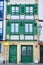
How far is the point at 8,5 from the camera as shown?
21.9 m

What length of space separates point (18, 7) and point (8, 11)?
1217 millimetres

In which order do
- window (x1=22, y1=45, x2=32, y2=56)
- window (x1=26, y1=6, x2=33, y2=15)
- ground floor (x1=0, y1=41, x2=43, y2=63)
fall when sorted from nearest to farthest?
ground floor (x1=0, y1=41, x2=43, y2=63), window (x1=22, y1=45, x2=32, y2=56), window (x1=26, y1=6, x2=33, y2=15)

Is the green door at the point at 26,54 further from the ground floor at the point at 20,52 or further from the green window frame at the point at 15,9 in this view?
the green window frame at the point at 15,9

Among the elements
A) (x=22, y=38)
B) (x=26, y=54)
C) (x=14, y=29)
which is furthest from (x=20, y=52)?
(x=14, y=29)

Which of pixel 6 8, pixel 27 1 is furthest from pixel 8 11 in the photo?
pixel 27 1

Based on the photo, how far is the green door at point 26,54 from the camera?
21.5 metres

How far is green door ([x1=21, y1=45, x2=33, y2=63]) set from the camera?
70.4 feet

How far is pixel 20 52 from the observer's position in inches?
841

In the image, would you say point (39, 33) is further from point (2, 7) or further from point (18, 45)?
point (2, 7)

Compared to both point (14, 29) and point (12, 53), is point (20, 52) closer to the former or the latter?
point (12, 53)

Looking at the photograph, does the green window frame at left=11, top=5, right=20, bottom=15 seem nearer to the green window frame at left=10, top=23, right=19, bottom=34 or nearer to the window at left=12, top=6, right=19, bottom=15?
the window at left=12, top=6, right=19, bottom=15

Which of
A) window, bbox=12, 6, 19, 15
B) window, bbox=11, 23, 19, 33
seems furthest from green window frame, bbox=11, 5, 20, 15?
window, bbox=11, 23, 19, 33

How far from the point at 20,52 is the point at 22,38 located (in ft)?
5.13

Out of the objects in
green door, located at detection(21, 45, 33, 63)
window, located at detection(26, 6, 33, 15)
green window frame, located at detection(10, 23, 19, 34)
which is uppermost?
window, located at detection(26, 6, 33, 15)
